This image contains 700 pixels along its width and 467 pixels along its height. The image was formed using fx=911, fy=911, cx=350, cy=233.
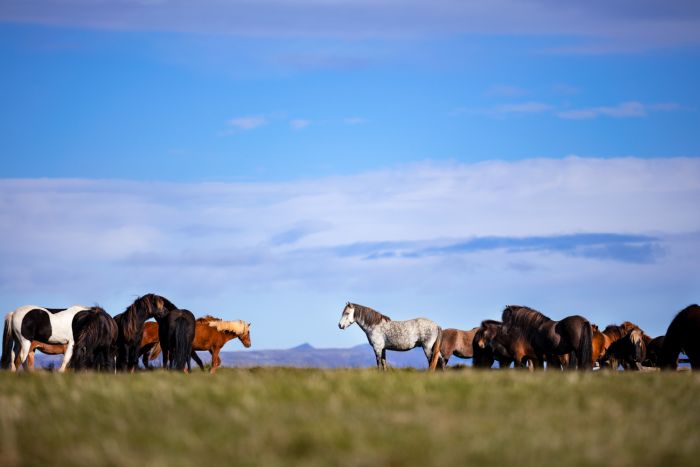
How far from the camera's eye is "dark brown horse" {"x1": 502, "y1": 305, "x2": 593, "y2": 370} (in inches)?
1039

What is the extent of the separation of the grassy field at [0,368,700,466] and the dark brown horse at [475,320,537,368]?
13.3 m

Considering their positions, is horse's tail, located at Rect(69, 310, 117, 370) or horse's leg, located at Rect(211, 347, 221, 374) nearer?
horse's tail, located at Rect(69, 310, 117, 370)

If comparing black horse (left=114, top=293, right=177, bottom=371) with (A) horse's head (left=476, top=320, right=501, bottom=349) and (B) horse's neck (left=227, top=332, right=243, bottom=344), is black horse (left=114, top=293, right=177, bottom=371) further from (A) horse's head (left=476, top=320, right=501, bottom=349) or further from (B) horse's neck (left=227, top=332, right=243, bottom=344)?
(A) horse's head (left=476, top=320, right=501, bottom=349)

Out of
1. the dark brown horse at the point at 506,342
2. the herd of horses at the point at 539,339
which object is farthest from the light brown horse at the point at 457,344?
the dark brown horse at the point at 506,342

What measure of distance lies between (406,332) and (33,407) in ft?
81.6

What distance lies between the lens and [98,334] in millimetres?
25328

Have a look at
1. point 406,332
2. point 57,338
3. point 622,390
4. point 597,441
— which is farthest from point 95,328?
point 597,441

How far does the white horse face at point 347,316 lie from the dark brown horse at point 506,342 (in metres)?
8.73

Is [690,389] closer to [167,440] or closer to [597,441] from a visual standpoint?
[597,441]

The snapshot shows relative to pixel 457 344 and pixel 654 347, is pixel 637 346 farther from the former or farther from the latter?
pixel 457 344

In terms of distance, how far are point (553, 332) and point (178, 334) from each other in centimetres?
1120

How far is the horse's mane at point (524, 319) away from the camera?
26.6 metres

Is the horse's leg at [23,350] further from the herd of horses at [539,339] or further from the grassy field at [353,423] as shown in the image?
the grassy field at [353,423]

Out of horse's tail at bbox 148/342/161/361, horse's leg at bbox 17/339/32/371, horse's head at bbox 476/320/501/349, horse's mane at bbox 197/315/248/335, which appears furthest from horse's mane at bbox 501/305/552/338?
horse's tail at bbox 148/342/161/361
